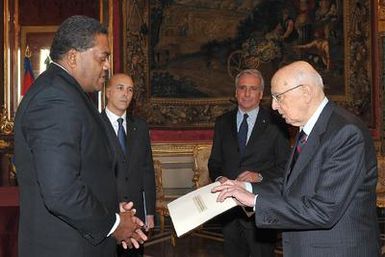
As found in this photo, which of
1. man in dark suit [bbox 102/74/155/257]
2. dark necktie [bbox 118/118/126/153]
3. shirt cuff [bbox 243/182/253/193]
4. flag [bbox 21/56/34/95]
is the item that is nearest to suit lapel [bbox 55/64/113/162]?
shirt cuff [bbox 243/182/253/193]

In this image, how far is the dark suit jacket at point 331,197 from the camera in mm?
2596

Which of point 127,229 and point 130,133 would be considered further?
point 130,133

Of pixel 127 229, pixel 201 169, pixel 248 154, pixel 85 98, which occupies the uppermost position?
pixel 85 98

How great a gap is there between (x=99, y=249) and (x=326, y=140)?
1215 mm

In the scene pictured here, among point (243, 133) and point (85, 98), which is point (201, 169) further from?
point (85, 98)

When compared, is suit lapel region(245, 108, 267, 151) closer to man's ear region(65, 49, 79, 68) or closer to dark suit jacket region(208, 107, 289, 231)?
dark suit jacket region(208, 107, 289, 231)

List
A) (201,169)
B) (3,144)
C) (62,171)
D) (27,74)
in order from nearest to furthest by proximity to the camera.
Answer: (62,171) < (201,169) < (3,144) < (27,74)

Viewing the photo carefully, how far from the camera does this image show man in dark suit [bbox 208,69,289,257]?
4.53m

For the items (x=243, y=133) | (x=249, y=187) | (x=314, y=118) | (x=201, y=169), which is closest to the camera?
(x=314, y=118)

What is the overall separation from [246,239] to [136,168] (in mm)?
1067

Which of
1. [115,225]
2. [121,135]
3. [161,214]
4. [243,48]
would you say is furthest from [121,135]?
[243,48]

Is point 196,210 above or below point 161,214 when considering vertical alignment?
above

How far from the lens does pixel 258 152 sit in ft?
15.1

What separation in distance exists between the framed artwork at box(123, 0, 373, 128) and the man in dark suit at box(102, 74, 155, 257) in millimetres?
5415
